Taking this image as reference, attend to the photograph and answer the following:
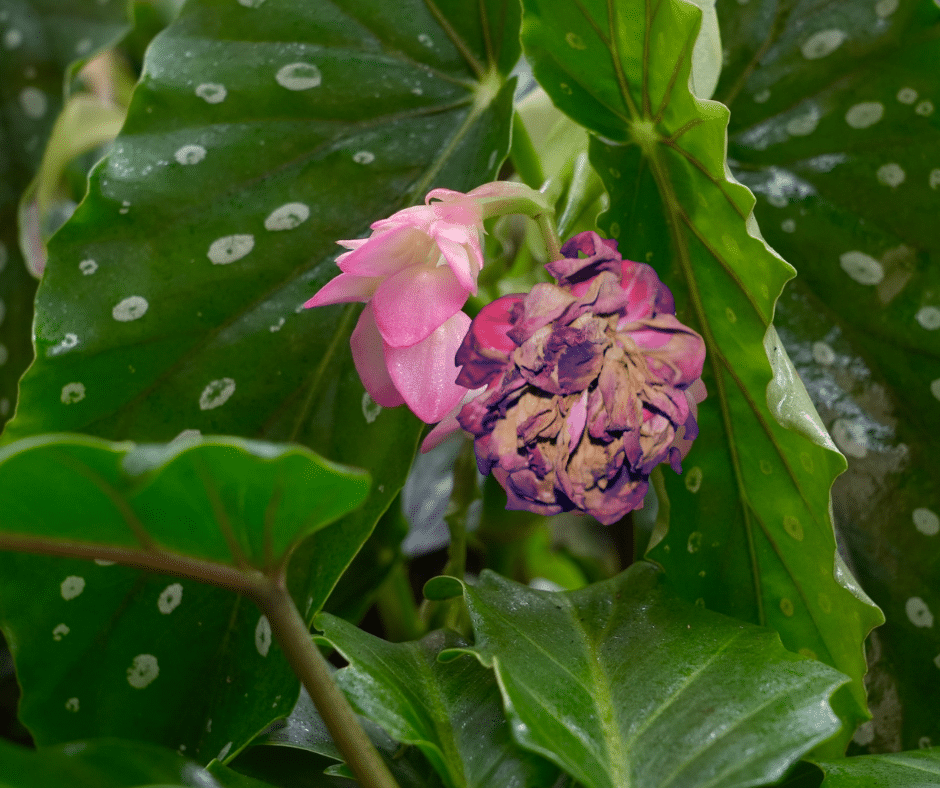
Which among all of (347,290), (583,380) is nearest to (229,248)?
(347,290)

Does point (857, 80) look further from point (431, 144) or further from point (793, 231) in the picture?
point (431, 144)

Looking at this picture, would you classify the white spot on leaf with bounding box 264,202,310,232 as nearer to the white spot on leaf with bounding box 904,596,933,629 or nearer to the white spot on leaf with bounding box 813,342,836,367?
the white spot on leaf with bounding box 813,342,836,367

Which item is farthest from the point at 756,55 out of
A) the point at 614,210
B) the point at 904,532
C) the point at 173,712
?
the point at 173,712

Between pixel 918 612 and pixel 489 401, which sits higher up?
pixel 489 401

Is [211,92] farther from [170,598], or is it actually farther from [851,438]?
[851,438]

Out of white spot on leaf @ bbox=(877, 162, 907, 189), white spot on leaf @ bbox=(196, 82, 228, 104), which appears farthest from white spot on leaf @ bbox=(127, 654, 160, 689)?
white spot on leaf @ bbox=(877, 162, 907, 189)

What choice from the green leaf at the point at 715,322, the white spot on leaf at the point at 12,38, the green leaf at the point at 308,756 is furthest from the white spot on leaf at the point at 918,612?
the white spot on leaf at the point at 12,38
